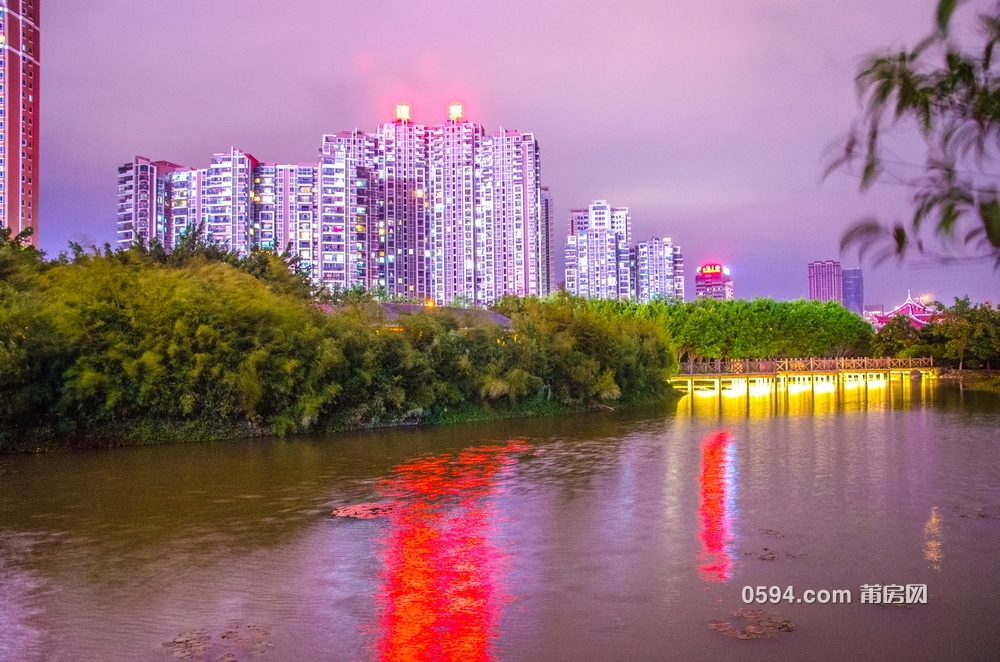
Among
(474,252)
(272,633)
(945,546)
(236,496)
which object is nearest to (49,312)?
(236,496)

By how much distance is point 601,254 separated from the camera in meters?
141

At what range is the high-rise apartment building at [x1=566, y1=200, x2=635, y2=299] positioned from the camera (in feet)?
460

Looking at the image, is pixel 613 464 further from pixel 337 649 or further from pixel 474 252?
pixel 474 252

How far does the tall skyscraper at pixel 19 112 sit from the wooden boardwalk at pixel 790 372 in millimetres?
63628

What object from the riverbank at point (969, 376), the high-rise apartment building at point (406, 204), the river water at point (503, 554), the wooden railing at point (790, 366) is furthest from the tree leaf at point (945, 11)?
the high-rise apartment building at point (406, 204)

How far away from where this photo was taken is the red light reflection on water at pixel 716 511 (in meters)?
7.54

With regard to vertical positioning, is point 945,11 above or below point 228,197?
below

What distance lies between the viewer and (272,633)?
5969mm

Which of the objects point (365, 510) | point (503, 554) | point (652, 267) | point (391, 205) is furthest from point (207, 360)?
point (652, 267)

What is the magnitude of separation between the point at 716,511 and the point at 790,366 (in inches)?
1678

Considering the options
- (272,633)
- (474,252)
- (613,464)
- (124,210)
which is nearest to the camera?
(272,633)

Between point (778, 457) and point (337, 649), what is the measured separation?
1152 centimetres

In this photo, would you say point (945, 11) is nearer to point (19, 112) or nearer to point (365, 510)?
point (365, 510)

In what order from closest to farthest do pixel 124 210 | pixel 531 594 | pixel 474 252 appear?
pixel 531 594, pixel 124 210, pixel 474 252
